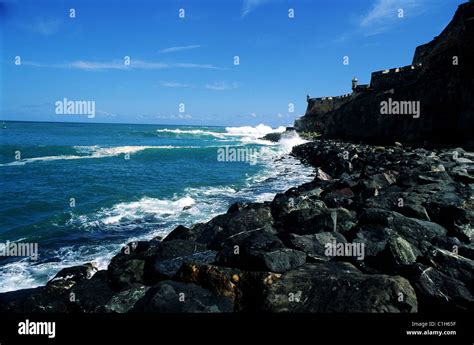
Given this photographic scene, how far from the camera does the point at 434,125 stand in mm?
29016

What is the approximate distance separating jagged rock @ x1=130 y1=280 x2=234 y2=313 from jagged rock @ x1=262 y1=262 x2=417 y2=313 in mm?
757

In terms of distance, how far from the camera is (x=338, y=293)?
17.5 feet

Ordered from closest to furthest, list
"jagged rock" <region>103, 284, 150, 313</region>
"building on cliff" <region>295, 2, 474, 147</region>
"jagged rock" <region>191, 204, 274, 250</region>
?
"jagged rock" <region>103, 284, 150, 313</region>, "jagged rock" <region>191, 204, 274, 250</region>, "building on cliff" <region>295, 2, 474, 147</region>

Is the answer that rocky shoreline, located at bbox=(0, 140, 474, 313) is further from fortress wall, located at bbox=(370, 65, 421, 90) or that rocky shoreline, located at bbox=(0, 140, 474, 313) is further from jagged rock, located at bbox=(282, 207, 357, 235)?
fortress wall, located at bbox=(370, 65, 421, 90)

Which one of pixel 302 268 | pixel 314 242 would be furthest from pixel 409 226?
pixel 302 268

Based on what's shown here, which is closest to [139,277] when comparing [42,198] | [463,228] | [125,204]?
[463,228]

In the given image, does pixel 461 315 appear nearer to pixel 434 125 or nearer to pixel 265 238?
pixel 265 238

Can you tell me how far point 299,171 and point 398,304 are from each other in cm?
2507

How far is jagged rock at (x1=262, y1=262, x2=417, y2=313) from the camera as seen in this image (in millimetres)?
5055

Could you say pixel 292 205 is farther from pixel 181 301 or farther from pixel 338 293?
pixel 181 301

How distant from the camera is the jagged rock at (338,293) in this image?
5.05m

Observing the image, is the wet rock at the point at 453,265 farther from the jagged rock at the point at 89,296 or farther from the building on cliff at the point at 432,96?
the building on cliff at the point at 432,96

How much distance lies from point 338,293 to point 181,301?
2445mm

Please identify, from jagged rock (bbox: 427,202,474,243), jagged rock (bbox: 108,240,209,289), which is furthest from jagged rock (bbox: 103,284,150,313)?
jagged rock (bbox: 427,202,474,243)
